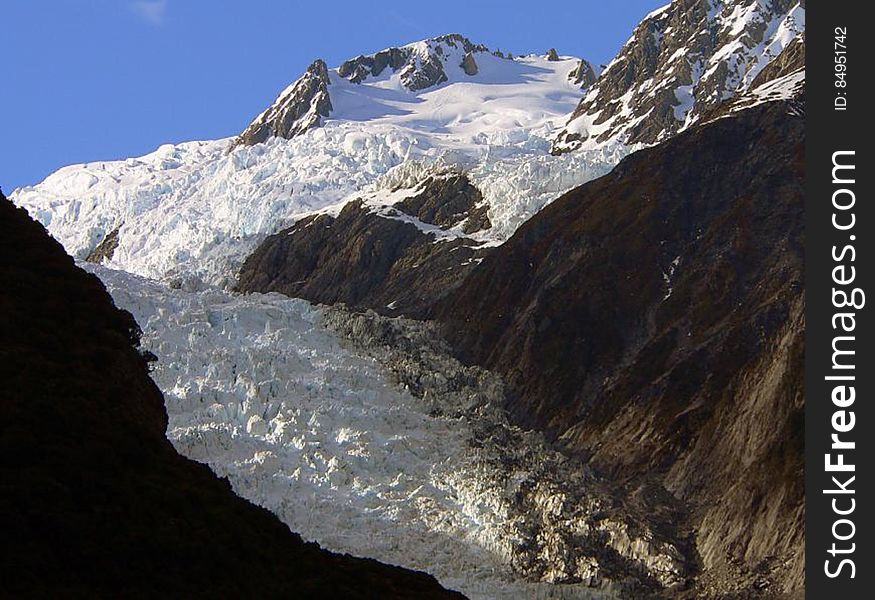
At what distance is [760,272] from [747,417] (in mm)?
20006

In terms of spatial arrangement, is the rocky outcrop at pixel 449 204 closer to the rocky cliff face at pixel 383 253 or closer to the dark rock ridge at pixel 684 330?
the rocky cliff face at pixel 383 253

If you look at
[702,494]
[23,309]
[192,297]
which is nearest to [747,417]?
[702,494]

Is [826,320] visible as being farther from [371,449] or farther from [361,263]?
[361,263]

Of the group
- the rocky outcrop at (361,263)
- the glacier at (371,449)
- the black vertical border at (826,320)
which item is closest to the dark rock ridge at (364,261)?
the rocky outcrop at (361,263)

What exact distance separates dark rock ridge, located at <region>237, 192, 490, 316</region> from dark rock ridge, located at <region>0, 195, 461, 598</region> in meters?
90.0

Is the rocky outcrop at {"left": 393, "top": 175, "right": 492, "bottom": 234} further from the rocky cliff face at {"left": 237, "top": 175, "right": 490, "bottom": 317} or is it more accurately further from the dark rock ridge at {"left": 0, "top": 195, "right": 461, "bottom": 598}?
the dark rock ridge at {"left": 0, "top": 195, "right": 461, "bottom": 598}

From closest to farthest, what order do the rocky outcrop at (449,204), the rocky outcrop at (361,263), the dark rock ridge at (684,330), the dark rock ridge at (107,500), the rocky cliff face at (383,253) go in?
the dark rock ridge at (107,500)
the dark rock ridge at (684,330)
the rocky outcrop at (361,263)
the rocky cliff face at (383,253)
the rocky outcrop at (449,204)

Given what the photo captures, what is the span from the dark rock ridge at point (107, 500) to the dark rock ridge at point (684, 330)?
4554cm

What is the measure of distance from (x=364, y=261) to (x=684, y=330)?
2007 inches

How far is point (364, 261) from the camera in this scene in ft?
539

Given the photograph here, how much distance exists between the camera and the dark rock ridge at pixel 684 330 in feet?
320

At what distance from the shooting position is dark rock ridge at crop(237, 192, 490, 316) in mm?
151375

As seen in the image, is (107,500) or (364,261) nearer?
(107,500)

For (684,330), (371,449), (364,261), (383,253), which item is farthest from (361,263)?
(371,449)
